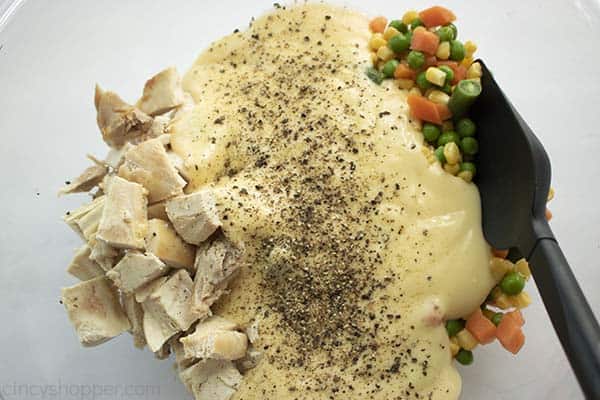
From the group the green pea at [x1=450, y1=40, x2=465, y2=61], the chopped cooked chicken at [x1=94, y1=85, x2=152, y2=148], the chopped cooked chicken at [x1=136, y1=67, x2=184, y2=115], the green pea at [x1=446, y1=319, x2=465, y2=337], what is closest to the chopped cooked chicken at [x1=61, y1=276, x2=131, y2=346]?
the chopped cooked chicken at [x1=94, y1=85, x2=152, y2=148]

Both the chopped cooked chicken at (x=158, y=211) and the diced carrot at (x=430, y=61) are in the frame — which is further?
the diced carrot at (x=430, y=61)

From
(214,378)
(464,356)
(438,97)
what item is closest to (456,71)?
Answer: (438,97)

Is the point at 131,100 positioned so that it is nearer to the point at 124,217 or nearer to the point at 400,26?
the point at 124,217

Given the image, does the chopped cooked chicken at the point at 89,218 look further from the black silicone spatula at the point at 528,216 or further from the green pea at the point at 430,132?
the black silicone spatula at the point at 528,216

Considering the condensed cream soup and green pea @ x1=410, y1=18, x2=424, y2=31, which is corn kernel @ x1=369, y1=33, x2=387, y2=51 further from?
the condensed cream soup

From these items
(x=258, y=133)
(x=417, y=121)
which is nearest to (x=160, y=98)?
(x=258, y=133)

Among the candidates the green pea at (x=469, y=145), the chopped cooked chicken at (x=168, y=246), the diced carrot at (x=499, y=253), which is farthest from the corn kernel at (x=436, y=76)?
the chopped cooked chicken at (x=168, y=246)

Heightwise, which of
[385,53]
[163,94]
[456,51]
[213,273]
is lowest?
[213,273]
